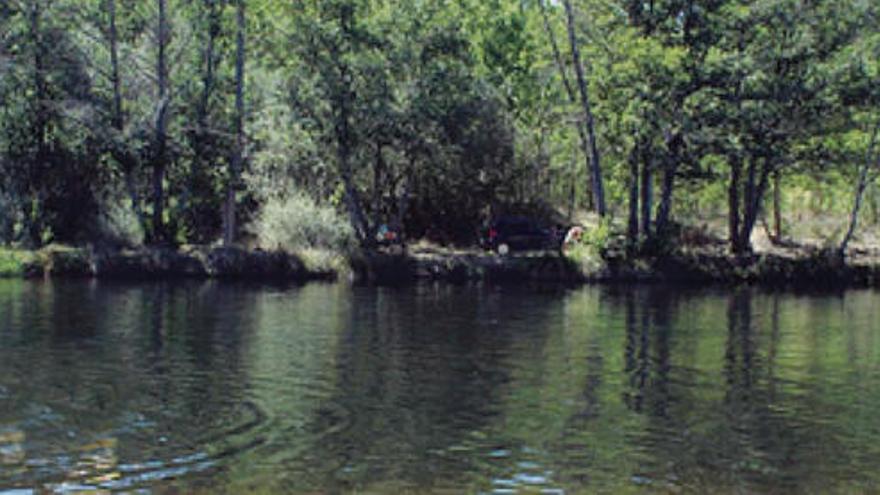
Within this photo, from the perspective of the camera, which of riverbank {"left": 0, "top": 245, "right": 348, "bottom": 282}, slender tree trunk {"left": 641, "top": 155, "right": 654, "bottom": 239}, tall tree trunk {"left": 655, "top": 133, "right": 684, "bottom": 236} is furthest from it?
slender tree trunk {"left": 641, "top": 155, "right": 654, "bottom": 239}

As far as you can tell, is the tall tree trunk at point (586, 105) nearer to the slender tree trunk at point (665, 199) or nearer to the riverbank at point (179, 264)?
the slender tree trunk at point (665, 199)

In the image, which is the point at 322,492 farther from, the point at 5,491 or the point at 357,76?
the point at 357,76

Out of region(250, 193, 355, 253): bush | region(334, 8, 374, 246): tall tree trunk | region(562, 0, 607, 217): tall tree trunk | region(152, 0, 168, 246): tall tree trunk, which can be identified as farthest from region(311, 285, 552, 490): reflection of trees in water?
region(152, 0, 168, 246): tall tree trunk

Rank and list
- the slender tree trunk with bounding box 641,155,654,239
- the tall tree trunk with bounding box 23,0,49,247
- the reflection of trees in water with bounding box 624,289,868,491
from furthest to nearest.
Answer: the slender tree trunk with bounding box 641,155,654,239 → the tall tree trunk with bounding box 23,0,49,247 → the reflection of trees in water with bounding box 624,289,868,491

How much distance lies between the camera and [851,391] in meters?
21.5

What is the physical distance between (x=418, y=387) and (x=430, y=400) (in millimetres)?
1396

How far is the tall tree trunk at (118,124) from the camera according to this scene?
165 feet

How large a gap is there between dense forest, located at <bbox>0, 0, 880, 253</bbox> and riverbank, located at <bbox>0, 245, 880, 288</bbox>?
5.05ft

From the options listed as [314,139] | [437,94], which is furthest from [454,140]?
[314,139]

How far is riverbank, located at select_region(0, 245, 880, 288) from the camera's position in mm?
47469

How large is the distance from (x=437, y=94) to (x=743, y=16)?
44.5 feet

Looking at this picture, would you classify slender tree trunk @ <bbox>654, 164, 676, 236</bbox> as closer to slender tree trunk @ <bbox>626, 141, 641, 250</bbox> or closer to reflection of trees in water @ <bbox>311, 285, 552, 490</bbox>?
slender tree trunk @ <bbox>626, 141, 641, 250</bbox>

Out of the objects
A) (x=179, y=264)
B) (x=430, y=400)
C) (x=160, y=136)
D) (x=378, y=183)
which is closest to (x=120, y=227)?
(x=160, y=136)

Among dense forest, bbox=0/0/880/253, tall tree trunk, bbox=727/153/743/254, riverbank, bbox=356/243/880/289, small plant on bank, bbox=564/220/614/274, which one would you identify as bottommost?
riverbank, bbox=356/243/880/289
